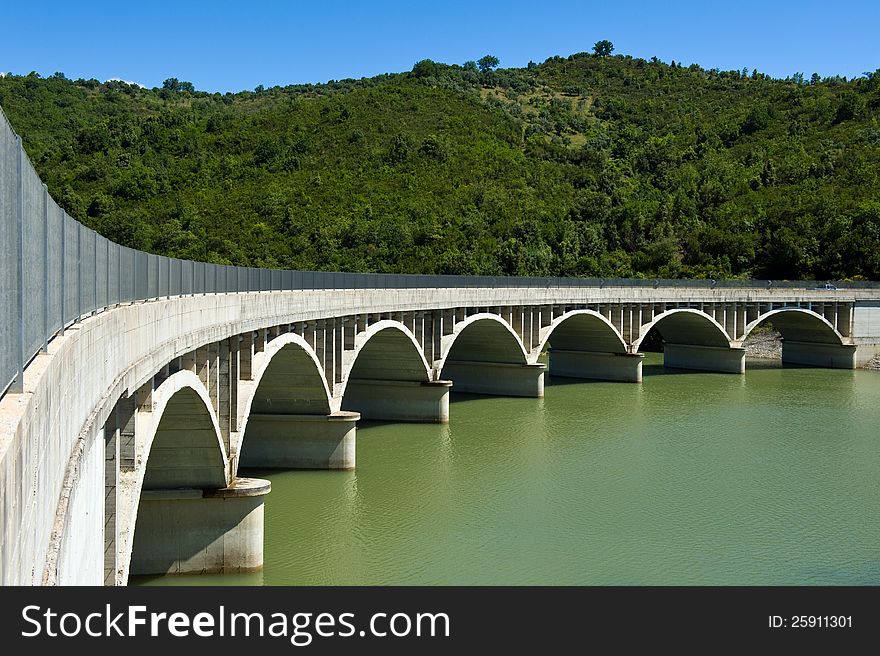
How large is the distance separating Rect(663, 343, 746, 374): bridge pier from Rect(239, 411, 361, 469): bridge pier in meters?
34.9

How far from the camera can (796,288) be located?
62469mm

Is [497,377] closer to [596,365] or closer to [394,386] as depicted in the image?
[596,365]

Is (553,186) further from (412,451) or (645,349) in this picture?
(412,451)

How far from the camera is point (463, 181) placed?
10188 centimetres

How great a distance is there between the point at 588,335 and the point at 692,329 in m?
9.58

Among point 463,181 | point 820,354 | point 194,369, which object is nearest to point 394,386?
point 194,369

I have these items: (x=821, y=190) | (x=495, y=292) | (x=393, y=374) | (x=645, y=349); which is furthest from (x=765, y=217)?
(x=393, y=374)

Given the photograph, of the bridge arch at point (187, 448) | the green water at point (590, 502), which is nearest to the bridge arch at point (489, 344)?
the green water at point (590, 502)

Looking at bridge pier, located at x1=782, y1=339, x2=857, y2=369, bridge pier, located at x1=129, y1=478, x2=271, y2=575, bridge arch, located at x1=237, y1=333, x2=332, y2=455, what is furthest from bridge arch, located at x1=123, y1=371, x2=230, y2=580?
bridge pier, located at x1=782, y1=339, x2=857, y2=369

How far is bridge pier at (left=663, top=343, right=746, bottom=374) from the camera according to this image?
58688 mm

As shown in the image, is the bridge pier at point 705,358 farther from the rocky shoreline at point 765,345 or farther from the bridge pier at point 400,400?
the bridge pier at point 400,400

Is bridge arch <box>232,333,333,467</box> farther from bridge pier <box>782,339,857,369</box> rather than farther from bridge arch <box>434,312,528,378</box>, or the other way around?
bridge pier <box>782,339,857,369</box>

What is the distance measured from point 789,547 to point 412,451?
14.0 m

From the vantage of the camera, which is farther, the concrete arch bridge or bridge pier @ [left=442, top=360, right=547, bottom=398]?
bridge pier @ [left=442, top=360, right=547, bottom=398]
